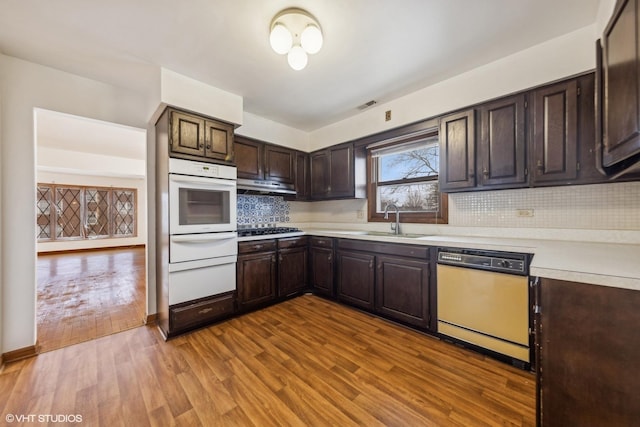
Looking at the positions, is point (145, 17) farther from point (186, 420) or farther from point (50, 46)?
point (186, 420)

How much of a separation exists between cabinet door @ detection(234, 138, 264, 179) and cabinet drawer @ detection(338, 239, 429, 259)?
4.73 feet

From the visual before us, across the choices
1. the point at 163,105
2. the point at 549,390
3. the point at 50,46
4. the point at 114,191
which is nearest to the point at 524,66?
the point at 549,390

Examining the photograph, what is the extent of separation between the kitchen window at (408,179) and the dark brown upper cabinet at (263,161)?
1216 millimetres

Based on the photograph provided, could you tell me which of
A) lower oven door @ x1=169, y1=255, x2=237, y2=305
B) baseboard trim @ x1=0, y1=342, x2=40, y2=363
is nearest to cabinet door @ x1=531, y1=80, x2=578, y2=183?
lower oven door @ x1=169, y1=255, x2=237, y2=305

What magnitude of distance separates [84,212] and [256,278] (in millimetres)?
7785

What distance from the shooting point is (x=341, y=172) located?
11.3 feet

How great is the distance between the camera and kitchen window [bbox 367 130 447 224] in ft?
9.27

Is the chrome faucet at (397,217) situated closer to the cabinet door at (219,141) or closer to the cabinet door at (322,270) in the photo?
the cabinet door at (322,270)

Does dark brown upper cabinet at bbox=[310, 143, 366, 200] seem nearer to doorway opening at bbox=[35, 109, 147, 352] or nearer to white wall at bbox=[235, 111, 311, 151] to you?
white wall at bbox=[235, 111, 311, 151]

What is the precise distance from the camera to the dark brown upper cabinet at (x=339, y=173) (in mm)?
3342

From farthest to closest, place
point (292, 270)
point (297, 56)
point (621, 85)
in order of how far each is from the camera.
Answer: point (292, 270) → point (297, 56) → point (621, 85)

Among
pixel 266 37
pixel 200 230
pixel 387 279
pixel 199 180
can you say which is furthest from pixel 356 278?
pixel 266 37

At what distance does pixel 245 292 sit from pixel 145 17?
8.42ft

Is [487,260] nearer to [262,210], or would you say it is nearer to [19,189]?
[262,210]
